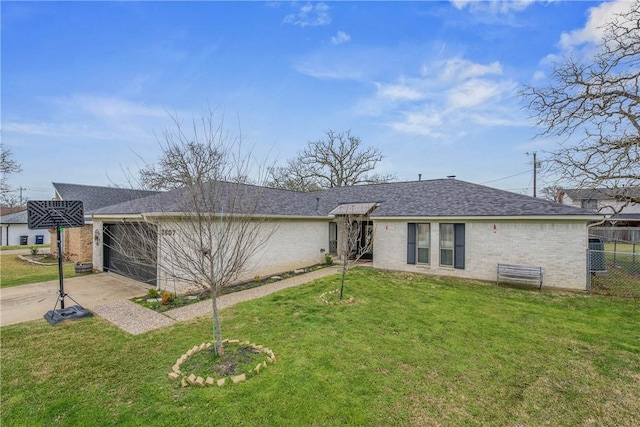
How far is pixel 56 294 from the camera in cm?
1109

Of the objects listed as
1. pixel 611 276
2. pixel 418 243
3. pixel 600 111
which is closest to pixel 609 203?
pixel 611 276

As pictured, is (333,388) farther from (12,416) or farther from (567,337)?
(567,337)

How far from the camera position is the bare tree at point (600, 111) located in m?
13.0

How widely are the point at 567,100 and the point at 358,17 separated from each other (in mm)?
12145

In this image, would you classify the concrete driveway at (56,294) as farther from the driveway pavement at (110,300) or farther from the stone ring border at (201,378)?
the stone ring border at (201,378)

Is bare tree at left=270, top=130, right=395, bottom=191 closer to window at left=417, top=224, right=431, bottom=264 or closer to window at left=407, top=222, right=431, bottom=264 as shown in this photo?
window at left=407, top=222, right=431, bottom=264

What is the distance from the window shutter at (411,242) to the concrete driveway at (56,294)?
13170mm

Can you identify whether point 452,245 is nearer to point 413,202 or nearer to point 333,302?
Result: point 413,202

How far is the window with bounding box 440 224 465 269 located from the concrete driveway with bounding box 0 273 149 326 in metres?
14.5

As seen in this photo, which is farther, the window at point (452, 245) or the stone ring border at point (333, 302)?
the window at point (452, 245)

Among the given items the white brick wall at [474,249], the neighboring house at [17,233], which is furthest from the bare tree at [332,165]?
the neighboring house at [17,233]

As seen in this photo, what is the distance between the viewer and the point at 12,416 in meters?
4.23

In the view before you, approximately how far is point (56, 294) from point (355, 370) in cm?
1276

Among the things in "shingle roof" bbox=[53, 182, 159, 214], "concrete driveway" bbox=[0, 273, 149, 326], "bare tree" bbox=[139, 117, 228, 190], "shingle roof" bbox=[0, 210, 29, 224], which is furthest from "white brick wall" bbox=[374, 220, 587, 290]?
"shingle roof" bbox=[0, 210, 29, 224]
